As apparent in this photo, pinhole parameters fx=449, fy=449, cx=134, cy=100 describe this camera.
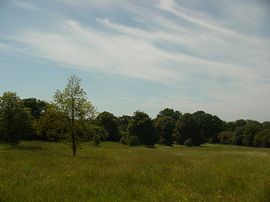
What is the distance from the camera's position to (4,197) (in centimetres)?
1222

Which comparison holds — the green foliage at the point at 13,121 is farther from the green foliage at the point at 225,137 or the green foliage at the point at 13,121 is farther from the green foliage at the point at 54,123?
the green foliage at the point at 225,137

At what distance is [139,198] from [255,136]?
108489 millimetres

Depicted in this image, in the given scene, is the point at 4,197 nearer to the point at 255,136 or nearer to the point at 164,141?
the point at 164,141

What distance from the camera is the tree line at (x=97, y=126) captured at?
3788 cm

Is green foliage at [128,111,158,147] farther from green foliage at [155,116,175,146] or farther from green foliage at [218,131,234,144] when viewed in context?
green foliage at [218,131,234,144]

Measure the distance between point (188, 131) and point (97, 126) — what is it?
7188 centimetres

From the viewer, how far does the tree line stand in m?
37.9

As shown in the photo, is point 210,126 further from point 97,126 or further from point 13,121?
point 97,126

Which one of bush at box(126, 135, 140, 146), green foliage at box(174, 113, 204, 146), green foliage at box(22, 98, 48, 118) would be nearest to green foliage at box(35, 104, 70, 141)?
bush at box(126, 135, 140, 146)

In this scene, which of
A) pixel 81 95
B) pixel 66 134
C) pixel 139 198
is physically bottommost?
pixel 139 198

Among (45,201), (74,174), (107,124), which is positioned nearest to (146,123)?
(107,124)

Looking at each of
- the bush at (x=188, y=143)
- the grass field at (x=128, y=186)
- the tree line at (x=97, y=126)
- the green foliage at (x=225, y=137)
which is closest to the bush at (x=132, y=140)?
the tree line at (x=97, y=126)

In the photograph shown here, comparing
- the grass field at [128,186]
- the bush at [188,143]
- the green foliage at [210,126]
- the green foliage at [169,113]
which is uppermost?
the green foliage at [169,113]

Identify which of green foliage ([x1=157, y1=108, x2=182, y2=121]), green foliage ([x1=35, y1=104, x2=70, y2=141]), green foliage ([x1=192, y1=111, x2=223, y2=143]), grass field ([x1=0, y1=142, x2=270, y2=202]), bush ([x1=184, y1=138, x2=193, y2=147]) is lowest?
grass field ([x1=0, y1=142, x2=270, y2=202])
